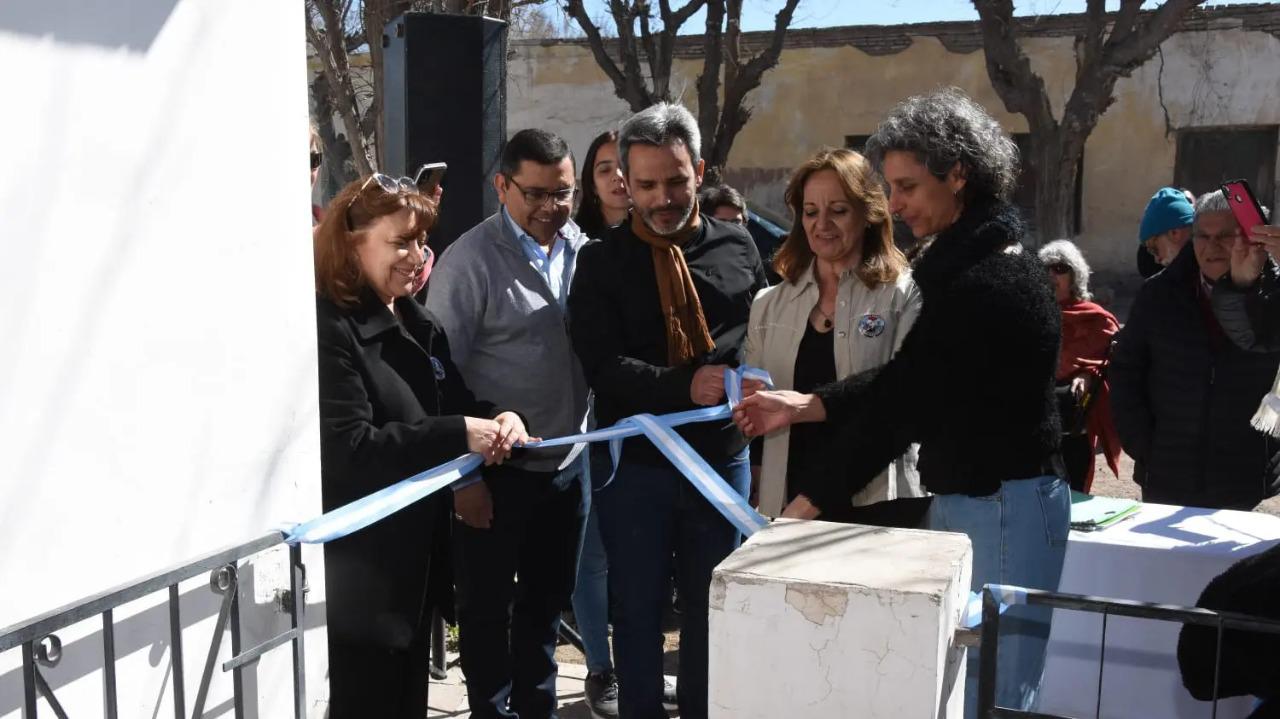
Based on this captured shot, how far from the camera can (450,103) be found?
5062 millimetres

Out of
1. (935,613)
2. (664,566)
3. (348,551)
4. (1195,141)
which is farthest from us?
(1195,141)

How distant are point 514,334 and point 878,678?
2.13 m

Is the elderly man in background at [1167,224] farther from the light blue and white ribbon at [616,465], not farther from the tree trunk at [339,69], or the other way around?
the tree trunk at [339,69]

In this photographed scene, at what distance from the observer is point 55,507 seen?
208 centimetres

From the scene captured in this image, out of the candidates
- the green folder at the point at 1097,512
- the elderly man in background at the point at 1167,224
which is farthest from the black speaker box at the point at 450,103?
the elderly man in background at the point at 1167,224

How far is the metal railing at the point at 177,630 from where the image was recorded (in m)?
1.91

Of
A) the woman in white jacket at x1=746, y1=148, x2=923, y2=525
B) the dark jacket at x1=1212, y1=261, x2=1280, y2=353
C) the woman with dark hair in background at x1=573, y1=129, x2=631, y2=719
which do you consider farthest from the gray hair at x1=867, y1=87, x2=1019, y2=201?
the dark jacket at x1=1212, y1=261, x2=1280, y2=353

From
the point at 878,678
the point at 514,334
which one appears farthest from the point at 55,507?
the point at 514,334

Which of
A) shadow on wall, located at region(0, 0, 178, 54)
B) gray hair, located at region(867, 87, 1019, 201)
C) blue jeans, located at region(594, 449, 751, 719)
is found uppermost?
shadow on wall, located at region(0, 0, 178, 54)

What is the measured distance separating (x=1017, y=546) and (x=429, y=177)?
9.56 feet

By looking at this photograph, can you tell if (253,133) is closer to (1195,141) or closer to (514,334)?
(514,334)

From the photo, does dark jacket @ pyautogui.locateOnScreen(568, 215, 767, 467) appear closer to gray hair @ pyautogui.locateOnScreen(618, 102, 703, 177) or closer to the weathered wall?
gray hair @ pyautogui.locateOnScreen(618, 102, 703, 177)

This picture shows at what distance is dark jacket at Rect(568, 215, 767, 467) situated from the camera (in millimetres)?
3414

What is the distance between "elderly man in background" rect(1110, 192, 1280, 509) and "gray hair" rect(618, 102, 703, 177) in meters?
2.23
